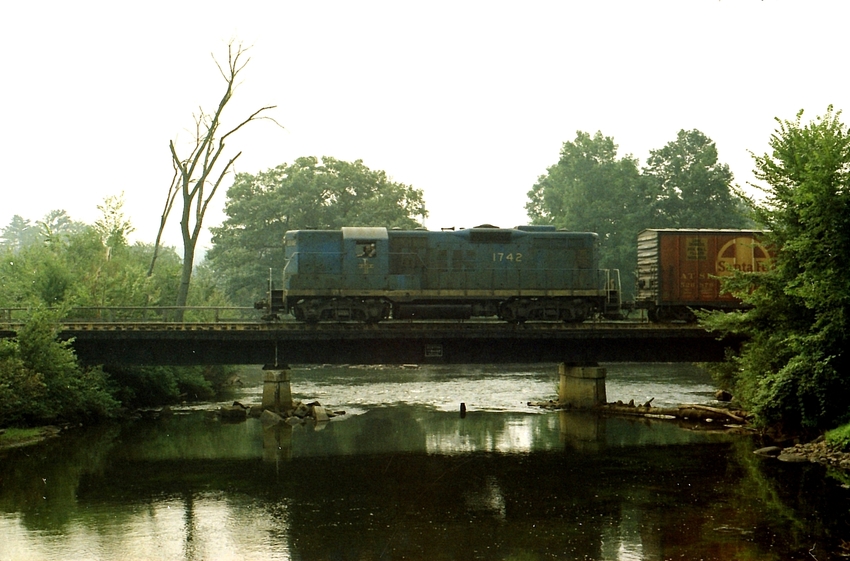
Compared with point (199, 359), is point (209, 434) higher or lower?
lower

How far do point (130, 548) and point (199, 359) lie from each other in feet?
65.8

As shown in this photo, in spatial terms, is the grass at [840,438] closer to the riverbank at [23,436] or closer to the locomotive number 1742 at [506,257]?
the locomotive number 1742 at [506,257]

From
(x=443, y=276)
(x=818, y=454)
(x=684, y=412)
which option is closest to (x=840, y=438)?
(x=818, y=454)

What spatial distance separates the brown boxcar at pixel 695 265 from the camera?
4212cm

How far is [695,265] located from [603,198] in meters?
51.7

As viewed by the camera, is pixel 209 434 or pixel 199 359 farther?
pixel 199 359

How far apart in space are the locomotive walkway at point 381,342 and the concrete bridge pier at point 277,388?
37 cm

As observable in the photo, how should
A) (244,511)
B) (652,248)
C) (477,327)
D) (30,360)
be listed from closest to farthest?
(244,511), (30,360), (477,327), (652,248)

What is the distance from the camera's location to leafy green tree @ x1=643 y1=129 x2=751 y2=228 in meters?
87.9

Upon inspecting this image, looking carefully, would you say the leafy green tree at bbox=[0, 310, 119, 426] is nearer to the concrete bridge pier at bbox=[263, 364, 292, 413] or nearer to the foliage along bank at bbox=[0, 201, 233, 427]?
the foliage along bank at bbox=[0, 201, 233, 427]

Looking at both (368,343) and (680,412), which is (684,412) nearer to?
(680,412)

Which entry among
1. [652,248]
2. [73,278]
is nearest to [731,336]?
[652,248]

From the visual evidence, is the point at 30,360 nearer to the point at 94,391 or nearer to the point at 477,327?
the point at 94,391

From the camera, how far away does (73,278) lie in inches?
1796
